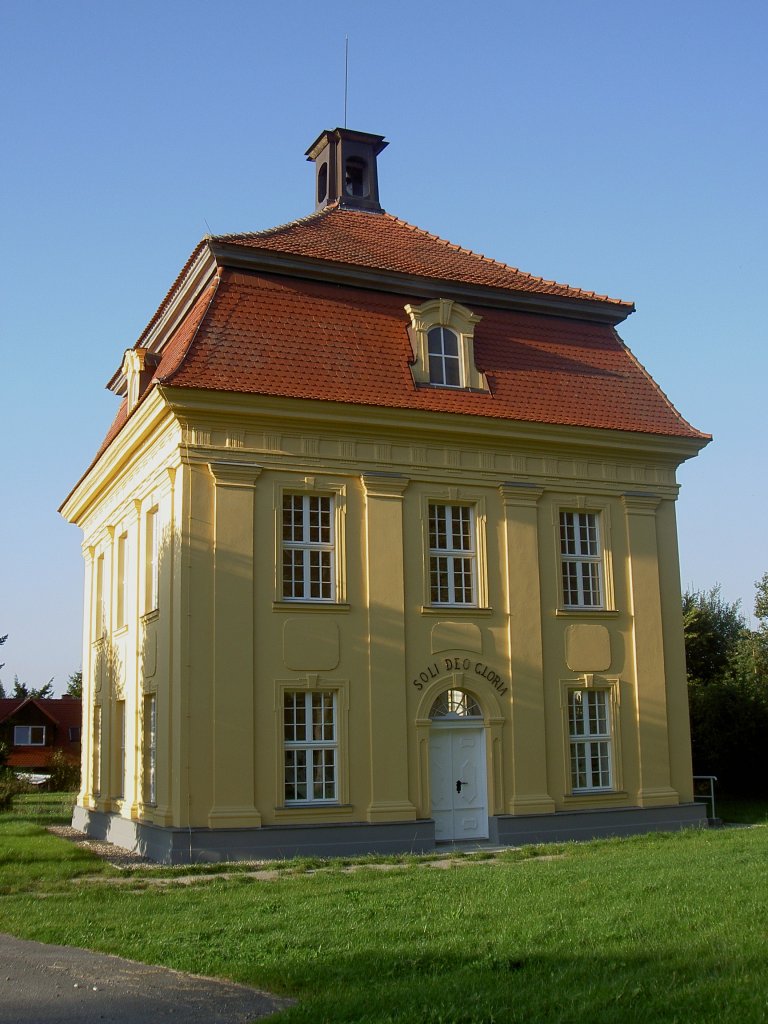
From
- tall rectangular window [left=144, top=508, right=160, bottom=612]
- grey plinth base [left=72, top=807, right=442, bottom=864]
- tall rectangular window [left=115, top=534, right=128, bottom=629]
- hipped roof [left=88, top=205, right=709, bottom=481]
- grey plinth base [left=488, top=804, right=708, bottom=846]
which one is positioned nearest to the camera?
grey plinth base [left=72, top=807, right=442, bottom=864]

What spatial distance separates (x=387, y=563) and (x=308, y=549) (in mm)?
1426

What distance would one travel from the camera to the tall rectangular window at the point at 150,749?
20234 mm

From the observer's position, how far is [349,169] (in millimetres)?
26906

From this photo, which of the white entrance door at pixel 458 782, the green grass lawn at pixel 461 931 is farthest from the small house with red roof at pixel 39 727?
the green grass lawn at pixel 461 931

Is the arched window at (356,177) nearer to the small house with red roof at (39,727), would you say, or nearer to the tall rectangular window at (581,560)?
the tall rectangular window at (581,560)

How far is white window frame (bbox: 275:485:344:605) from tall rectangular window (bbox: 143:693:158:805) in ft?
10.8

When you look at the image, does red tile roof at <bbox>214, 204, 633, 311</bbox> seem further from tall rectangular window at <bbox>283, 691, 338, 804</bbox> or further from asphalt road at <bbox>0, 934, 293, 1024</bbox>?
asphalt road at <bbox>0, 934, 293, 1024</bbox>

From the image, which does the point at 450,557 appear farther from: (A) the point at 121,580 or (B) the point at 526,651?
(A) the point at 121,580

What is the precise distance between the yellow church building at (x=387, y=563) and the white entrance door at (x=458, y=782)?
40mm

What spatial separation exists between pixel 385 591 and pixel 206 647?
333 centimetres

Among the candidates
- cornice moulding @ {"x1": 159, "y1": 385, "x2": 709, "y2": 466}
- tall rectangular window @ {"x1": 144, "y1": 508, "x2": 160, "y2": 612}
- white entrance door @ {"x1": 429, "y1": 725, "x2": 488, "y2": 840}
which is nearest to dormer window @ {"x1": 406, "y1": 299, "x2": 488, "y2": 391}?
cornice moulding @ {"x1": 159, "y1": 385, "x2": 709, "y2": 466}

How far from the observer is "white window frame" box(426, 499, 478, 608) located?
68.1 ft

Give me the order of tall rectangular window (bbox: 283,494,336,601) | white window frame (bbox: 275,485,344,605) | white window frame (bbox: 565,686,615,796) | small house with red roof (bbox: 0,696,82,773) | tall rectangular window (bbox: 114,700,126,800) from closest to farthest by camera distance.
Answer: white window frame (bbox: 275,485,344,605), tall rectangular window (bbox: 283,494,336,601), white window frame (bbox: 565,686,615,796), tall rectangular window (bbox: 114,700,126,800), small house with red roof (bbox: 0,696,82,773)

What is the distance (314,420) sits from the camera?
65.0ft
